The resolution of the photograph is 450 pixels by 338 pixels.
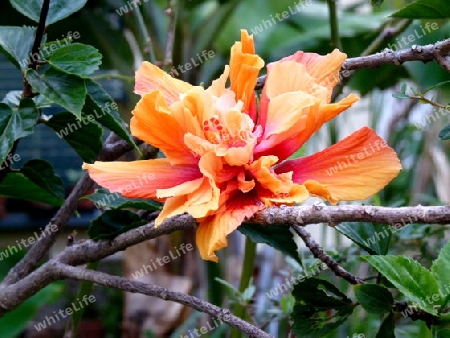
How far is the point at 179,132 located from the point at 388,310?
0.23 metres

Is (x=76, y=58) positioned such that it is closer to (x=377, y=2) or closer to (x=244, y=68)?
(x=244, y=68)

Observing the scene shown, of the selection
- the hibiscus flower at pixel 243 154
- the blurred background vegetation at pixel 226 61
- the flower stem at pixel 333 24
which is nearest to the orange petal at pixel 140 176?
the hibiscus flower at pixel 243 154

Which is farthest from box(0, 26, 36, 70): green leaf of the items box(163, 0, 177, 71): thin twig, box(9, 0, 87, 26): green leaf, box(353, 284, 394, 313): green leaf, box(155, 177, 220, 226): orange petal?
box(353, 284, 394, 313): green leaf

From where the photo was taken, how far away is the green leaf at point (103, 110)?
55 centimetres

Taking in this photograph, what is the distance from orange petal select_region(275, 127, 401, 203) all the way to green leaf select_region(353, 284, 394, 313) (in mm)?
104

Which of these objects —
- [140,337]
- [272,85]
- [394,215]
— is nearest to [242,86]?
[272,85]

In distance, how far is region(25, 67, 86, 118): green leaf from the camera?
1.71 feet

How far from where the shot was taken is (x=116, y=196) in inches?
24.0

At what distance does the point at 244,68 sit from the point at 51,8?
24 centimetres

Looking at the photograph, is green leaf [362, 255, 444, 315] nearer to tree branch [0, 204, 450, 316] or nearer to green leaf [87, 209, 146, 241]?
tree branch [0, 204, 450, 316]

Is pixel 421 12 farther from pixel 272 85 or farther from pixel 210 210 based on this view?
pixel 210 210

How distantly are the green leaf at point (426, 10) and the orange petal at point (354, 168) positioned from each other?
13 centimetres

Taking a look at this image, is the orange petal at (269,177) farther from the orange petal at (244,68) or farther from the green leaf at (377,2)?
A: the green leaf at (377,2)

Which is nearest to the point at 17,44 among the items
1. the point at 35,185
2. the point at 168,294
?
the point at 35,185
